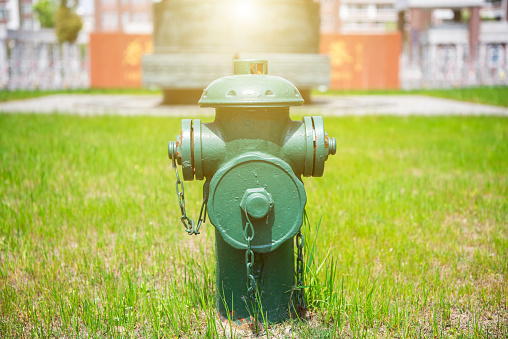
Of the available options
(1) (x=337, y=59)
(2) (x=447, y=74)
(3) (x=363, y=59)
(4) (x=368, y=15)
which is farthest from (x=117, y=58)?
(4) (x=368, y=15)

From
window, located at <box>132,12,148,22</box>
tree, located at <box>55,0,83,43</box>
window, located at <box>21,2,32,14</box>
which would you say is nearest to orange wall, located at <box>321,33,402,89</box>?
tree, located at <box>55,0,83,43</box>

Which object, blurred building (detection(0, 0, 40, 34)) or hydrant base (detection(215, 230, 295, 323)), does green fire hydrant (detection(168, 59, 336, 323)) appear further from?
blurred building (detection(0, 0, 40, 34))

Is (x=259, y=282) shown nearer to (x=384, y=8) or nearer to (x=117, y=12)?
(x=117, y=12)

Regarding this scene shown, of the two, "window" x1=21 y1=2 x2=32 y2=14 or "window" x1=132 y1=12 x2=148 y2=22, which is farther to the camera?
"window" x1=21 y1=2 x2=32 y2=14

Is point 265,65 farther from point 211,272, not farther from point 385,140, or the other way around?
point 385,140

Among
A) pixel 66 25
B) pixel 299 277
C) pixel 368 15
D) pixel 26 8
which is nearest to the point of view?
pixel 299 277

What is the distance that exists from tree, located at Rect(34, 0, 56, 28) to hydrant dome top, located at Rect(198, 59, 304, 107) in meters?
78.6

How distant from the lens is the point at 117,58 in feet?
64.1

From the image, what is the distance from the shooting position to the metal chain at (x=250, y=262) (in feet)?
Answer: 5.89

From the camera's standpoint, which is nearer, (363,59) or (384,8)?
(363,59)

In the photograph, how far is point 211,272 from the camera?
233 centimetres

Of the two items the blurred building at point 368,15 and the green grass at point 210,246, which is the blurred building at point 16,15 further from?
the green grass at point 210,246

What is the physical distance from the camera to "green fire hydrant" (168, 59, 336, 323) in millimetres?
1812

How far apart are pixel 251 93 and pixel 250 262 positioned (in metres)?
0.61
